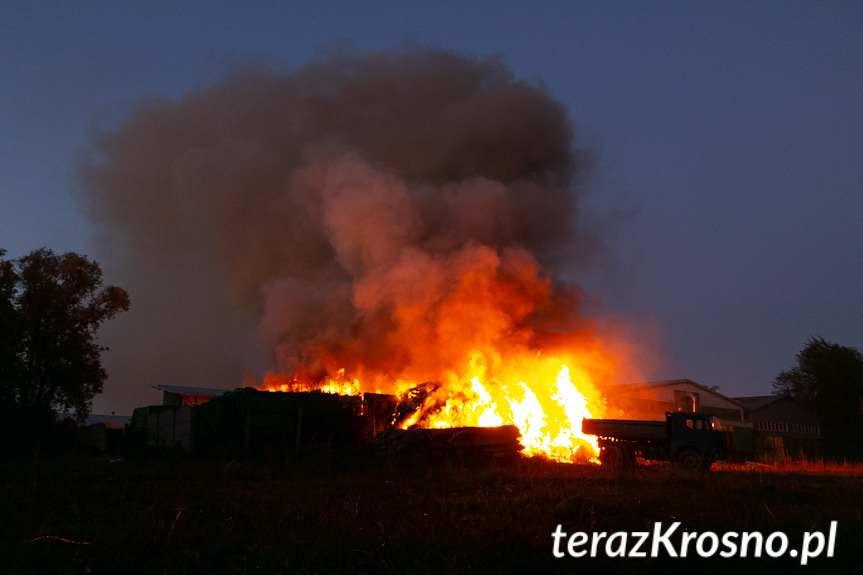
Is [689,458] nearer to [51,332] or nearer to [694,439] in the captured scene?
[694,439]

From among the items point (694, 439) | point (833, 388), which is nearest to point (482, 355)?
point (694, 439)

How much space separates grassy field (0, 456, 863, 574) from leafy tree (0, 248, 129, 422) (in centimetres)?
1998

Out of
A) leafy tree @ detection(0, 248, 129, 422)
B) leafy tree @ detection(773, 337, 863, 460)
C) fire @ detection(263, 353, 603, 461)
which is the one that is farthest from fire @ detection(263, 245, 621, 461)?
leafy tree @ detection(773, 337, 863, 460)

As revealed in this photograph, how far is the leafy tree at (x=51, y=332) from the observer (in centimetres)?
3234

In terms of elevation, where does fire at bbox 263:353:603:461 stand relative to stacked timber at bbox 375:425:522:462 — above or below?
above

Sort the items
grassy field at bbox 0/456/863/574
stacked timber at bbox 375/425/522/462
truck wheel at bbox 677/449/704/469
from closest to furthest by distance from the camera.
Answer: grassy field at bbox 0/456/863/574 < stacked timber at bbox 375/425/522/462 < truck wheel at bbox 677/449/704/469

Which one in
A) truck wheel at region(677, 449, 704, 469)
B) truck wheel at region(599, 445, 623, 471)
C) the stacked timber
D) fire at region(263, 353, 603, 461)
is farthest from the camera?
fire at region(263, 353, 603, 461)

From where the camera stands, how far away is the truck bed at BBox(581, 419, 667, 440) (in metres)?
23.6

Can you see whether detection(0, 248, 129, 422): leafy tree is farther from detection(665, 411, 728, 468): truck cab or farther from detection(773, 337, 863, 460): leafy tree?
detection(773, 337, 863, 460): leafy tree

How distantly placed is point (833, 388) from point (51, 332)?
79.1 metres

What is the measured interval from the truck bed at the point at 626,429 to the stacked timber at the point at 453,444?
4.36m

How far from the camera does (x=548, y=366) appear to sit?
26.2 metres

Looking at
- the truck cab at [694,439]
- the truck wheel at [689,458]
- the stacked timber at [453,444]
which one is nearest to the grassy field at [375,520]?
the stacked timber at [453,444]

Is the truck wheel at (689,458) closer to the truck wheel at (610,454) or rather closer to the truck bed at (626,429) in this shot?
the truck bed at (626,429)
